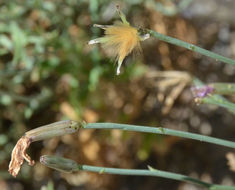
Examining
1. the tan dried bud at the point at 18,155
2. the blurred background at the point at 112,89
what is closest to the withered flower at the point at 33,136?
the tan dried bud at the point at 18,155

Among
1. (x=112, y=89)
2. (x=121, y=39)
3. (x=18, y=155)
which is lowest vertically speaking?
(x=112, y=89)

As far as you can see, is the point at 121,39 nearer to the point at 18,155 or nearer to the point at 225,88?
the point at 18,155

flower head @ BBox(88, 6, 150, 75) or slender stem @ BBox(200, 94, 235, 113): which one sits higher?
flower head @ BBox(88, 6, 150, 75)

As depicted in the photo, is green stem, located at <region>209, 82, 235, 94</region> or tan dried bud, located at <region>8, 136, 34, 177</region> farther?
green stem, located at <region>209, 82, 235, 94</region>

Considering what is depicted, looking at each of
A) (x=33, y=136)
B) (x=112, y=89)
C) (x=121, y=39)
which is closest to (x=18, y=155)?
(x=33, y=136)

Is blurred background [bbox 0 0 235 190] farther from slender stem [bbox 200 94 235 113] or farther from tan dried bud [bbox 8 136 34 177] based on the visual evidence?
tan dried bud [bbox 8 136 34 177]

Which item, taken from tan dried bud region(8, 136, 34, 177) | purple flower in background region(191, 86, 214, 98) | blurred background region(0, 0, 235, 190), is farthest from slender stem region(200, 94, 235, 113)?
blurred background region(0, 0, 235, 190)

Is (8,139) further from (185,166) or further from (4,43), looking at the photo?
(185,166)

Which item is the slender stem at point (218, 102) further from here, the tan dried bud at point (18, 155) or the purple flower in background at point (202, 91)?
the tan dried bud at point (18, 155)
